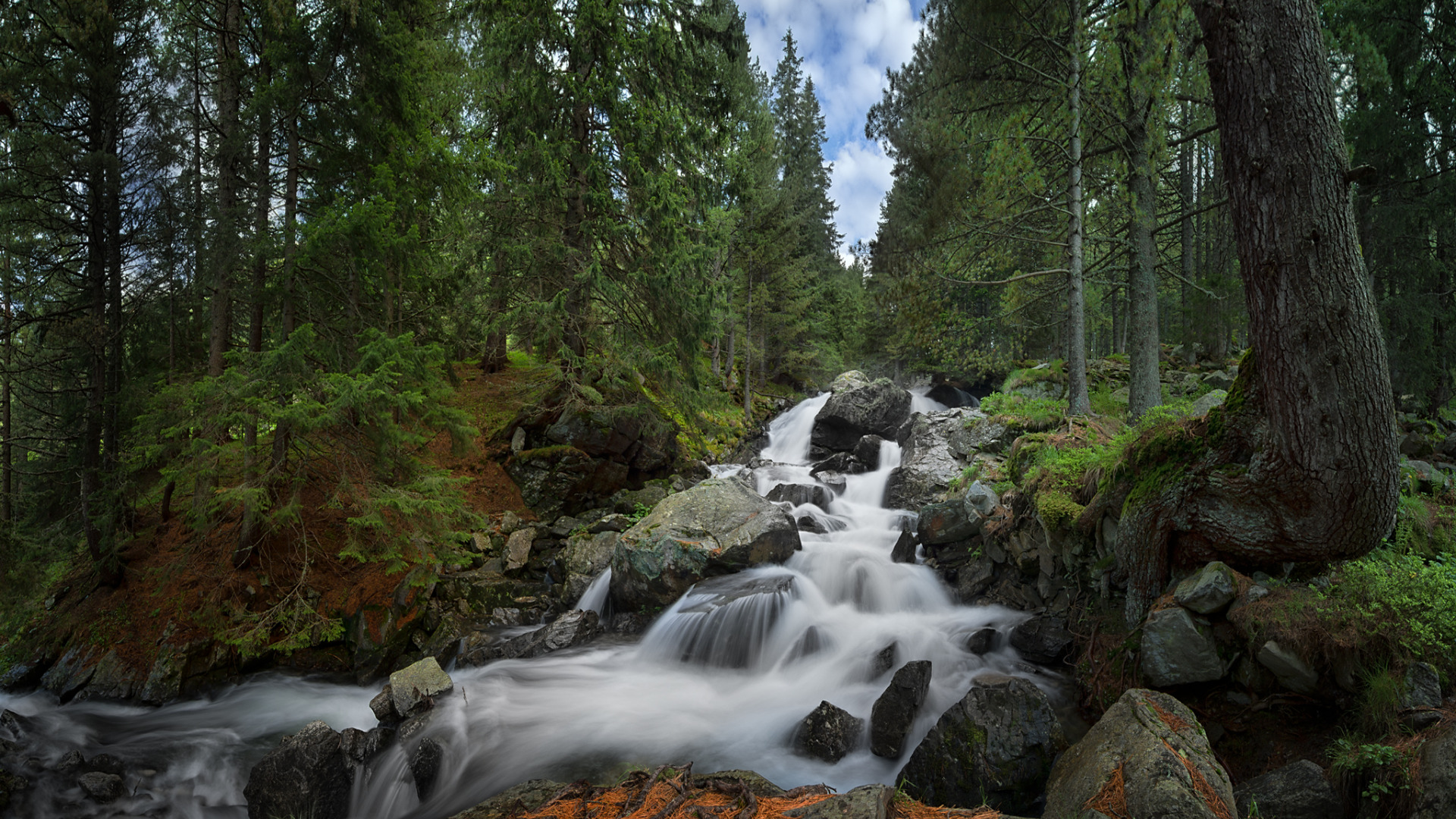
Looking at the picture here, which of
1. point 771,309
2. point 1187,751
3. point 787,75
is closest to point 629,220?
point 1187,751

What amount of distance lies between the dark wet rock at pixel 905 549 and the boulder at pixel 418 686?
6461mm

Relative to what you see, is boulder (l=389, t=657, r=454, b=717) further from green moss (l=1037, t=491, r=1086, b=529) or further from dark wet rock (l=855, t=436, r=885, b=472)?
dark wet rock (l=855, t=436, r=885, b=472)

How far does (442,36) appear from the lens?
12711mm

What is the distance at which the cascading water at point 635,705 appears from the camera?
17.8ft

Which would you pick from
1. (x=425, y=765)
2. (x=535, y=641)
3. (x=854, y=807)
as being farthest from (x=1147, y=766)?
(x=535, y=641)

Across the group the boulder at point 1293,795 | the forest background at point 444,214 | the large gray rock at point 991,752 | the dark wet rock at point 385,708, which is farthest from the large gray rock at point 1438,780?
the dark wet rock at point 385,708

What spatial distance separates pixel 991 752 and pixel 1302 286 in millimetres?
3738

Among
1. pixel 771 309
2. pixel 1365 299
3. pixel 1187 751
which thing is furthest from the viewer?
pixel 771 309

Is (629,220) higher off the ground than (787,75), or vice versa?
(787,75)

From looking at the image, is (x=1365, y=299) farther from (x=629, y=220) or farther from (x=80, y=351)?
(x=80, y=351)

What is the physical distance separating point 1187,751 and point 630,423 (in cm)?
1001

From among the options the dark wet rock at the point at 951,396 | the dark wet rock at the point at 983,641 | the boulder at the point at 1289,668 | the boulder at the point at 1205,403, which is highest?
the dark wet rock at the point at 951,396

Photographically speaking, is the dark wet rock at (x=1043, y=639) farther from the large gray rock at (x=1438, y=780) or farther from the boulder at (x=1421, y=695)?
the large gray rock at (x=1438, y=780)

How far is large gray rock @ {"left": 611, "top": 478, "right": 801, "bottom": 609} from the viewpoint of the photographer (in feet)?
28.5
